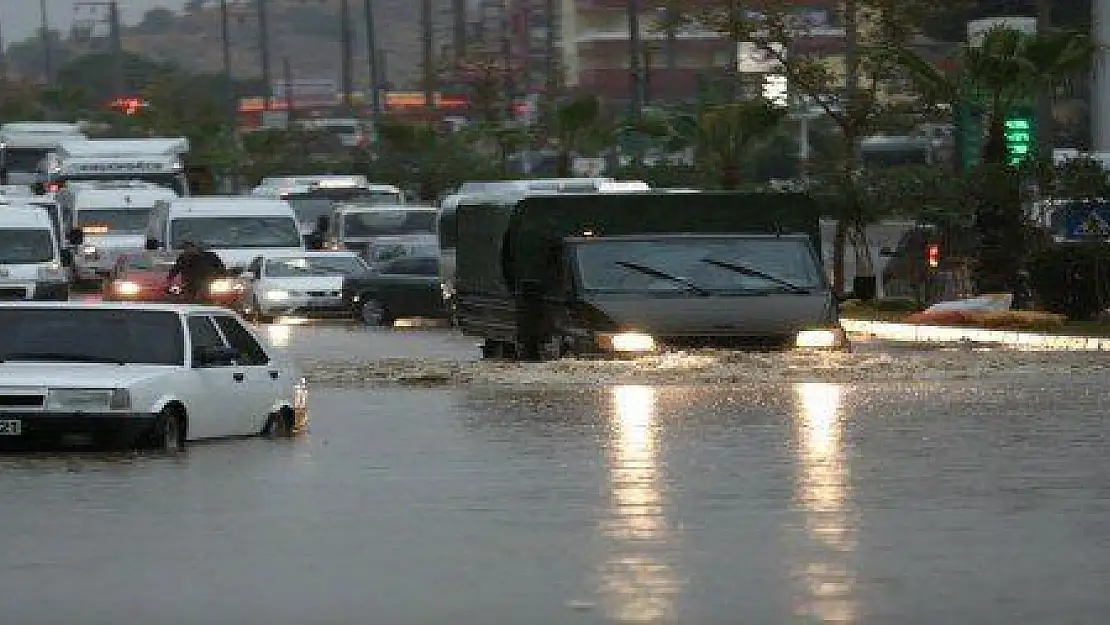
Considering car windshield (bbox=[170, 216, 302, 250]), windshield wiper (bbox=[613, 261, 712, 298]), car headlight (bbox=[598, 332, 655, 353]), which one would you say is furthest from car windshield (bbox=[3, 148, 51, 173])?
car headlight (bbox=[598, 332, 655, 353])

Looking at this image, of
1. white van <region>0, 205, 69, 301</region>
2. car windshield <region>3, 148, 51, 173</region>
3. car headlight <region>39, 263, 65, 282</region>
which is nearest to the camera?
white van <region>0, 205, 69, 301</region>

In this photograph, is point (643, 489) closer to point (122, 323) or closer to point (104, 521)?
point (104, 521)

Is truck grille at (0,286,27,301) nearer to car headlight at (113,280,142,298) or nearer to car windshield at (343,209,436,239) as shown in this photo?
car headlight at (113,280,142,298)

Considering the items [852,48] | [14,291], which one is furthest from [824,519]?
[852,48]

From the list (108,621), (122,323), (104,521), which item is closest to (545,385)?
(122,323)

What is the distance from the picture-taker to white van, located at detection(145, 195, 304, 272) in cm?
5759

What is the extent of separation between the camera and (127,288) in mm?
56562

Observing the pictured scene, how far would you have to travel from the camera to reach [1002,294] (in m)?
46.5

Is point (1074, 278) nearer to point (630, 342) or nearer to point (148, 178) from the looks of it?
point (630, 342)

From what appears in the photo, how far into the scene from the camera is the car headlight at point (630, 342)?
31.0m

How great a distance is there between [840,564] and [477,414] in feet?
41.7

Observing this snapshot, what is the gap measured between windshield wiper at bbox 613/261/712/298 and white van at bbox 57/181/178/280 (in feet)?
110

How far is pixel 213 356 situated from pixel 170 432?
36.0 inches


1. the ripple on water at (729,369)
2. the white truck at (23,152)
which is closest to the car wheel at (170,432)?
the ripple on water at (729,369)
